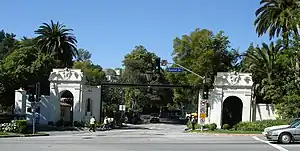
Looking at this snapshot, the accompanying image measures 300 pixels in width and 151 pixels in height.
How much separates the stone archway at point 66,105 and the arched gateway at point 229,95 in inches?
634

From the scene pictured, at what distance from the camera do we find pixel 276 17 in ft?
173

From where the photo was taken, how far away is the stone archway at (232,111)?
167 feet

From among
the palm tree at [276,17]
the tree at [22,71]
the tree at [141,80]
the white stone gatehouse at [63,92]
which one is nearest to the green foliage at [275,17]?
the palm tree at [276,17]

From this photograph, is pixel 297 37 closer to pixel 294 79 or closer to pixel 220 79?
pixel 294 79

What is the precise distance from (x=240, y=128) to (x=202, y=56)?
1682 centimetres

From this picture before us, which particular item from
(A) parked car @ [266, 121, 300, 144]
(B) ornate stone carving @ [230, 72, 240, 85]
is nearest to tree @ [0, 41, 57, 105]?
(B) ornate stone carving @ [230, 72, 240, 85]

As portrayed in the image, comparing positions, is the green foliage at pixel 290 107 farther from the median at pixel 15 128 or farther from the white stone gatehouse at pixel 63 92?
the median at pixel 15 128

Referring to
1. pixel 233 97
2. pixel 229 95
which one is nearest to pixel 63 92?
pixel 229 95

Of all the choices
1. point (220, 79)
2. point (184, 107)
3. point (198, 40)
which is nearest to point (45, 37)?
point (198, 40)

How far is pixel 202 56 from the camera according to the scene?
6075cm

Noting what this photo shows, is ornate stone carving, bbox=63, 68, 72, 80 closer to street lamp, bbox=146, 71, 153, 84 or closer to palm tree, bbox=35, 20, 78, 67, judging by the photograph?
palm tree, bbox=35, 20, 78, 67

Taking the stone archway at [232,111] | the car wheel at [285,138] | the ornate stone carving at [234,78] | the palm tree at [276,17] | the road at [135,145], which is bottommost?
the road at [135,145]

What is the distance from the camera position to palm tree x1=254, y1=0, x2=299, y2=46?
49.3 meters

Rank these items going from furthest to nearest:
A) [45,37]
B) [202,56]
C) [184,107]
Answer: [184,107] < [45,37] < [202,56]
